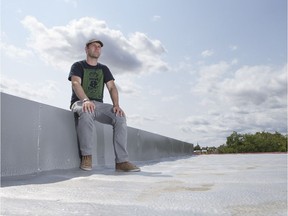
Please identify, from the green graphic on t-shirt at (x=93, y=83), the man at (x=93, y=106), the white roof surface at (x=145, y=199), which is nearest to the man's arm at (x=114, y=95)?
the man at (x=93, y=106)

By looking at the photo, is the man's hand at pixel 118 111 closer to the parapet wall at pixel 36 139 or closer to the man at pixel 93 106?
the man at pixel 93 106

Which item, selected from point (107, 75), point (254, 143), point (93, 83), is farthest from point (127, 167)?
point (254, 143)

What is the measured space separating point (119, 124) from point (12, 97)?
125 cm

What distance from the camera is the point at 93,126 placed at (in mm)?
3430

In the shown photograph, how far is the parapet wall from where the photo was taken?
2.38 meters

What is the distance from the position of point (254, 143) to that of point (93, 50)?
68.6 ft

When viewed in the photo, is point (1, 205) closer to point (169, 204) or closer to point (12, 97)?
point (169, 204)

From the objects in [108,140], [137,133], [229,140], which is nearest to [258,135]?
Answer: [229,140]

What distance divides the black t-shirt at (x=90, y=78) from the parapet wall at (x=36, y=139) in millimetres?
329

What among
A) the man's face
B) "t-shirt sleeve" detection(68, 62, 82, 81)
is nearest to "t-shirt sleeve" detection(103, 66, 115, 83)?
the man's face

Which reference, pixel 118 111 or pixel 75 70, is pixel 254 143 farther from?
pixel 75 70

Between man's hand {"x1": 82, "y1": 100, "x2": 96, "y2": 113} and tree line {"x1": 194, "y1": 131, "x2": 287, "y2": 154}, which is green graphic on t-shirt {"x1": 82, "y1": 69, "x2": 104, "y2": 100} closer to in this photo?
man's hand {"x1": 82, "y1": 100, "x2": 96, "y2": 113}

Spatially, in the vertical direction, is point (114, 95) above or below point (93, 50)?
below

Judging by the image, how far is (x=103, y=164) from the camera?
4.21 m
